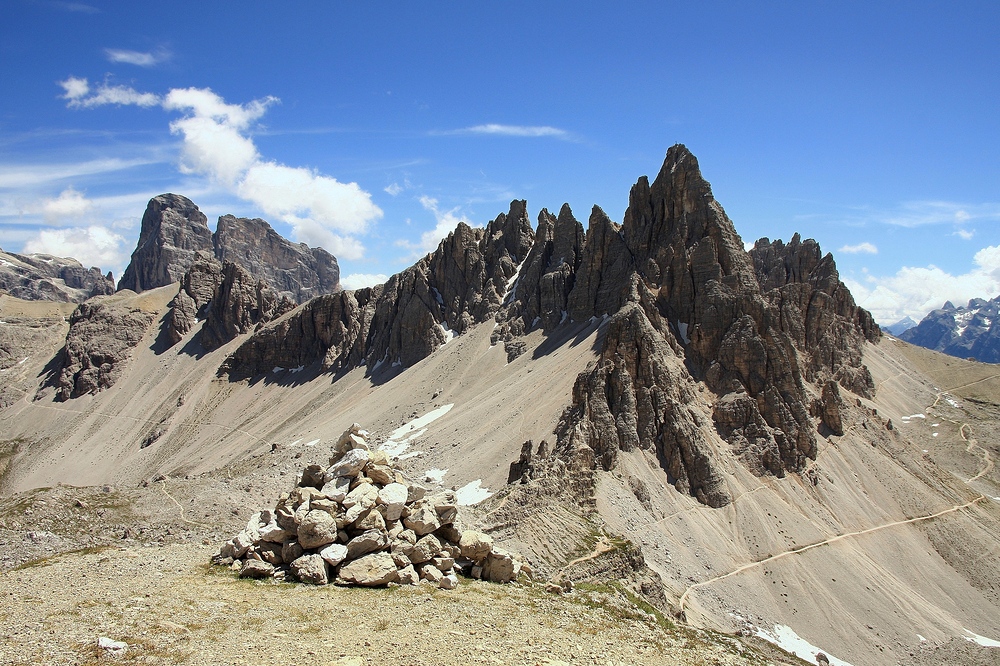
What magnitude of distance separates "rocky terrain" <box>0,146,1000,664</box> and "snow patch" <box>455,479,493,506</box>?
46 cm

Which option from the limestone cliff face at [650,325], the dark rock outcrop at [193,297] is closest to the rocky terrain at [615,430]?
the limestone cliff face at [650,325]

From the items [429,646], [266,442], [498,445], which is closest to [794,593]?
[498,445]

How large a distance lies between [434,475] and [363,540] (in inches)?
1665

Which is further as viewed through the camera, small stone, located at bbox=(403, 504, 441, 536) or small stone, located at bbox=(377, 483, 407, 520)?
small stone, located at bbox=(403, 504, 441, 536)

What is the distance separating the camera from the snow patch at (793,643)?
1796 inches

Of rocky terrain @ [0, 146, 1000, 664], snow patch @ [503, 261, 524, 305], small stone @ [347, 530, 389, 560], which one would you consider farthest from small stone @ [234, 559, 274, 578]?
snow patch @ [503, 261, 524, 305]

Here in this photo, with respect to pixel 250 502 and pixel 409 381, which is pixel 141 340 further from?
pixel 250 502

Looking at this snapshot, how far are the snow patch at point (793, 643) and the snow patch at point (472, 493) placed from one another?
2623cm

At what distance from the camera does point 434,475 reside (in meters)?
68.9

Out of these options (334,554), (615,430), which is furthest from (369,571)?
(615,430)

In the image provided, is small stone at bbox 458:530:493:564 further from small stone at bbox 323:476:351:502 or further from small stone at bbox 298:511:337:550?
small stone at bbox 298:511:337:550

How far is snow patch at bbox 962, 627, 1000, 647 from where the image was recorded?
173ft

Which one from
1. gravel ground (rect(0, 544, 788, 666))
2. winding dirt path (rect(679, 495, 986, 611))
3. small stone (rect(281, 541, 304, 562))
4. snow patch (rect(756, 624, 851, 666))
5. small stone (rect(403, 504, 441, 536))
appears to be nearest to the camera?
gravel ground (rect(0, 544, 788, 666))

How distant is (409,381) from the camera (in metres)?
110
